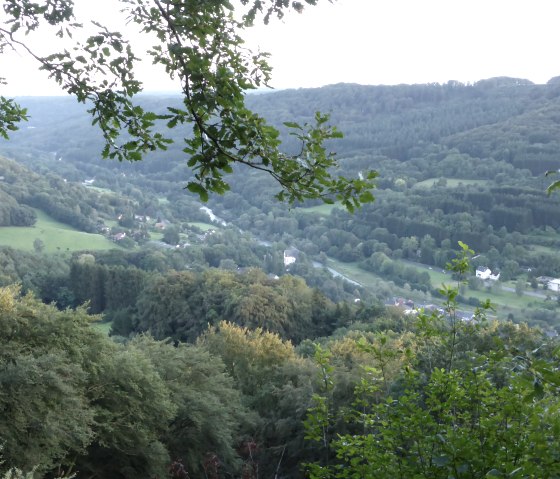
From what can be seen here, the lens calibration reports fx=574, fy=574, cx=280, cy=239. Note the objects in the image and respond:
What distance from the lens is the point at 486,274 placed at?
59.3m

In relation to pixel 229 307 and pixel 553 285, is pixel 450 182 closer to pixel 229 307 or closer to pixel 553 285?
pixel 553 285

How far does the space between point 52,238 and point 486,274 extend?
49.2m

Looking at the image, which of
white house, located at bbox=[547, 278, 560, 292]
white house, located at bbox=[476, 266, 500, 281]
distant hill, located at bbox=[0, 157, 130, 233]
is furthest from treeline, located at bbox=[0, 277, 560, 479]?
distant hill, located at bbox=[0, 157, 130, 233]

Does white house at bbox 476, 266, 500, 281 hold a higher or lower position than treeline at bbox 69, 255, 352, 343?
lower

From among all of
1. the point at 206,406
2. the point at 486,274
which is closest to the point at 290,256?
the point at 486,274

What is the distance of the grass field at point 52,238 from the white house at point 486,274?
1615 inches

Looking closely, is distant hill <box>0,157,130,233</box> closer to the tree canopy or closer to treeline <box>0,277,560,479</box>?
treeline <box>0,277,560,479</box>

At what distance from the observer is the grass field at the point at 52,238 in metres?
63.8

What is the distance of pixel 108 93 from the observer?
382cm

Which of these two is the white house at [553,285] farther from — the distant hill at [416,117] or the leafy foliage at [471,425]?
the leafy foliage at [471,425]

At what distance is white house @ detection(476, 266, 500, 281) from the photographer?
57.7 meters

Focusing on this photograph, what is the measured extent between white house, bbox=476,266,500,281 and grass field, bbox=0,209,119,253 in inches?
1615

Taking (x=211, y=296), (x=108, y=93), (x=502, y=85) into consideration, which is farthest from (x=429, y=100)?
(x=108, y=93)

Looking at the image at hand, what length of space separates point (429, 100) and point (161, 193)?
191 ft
